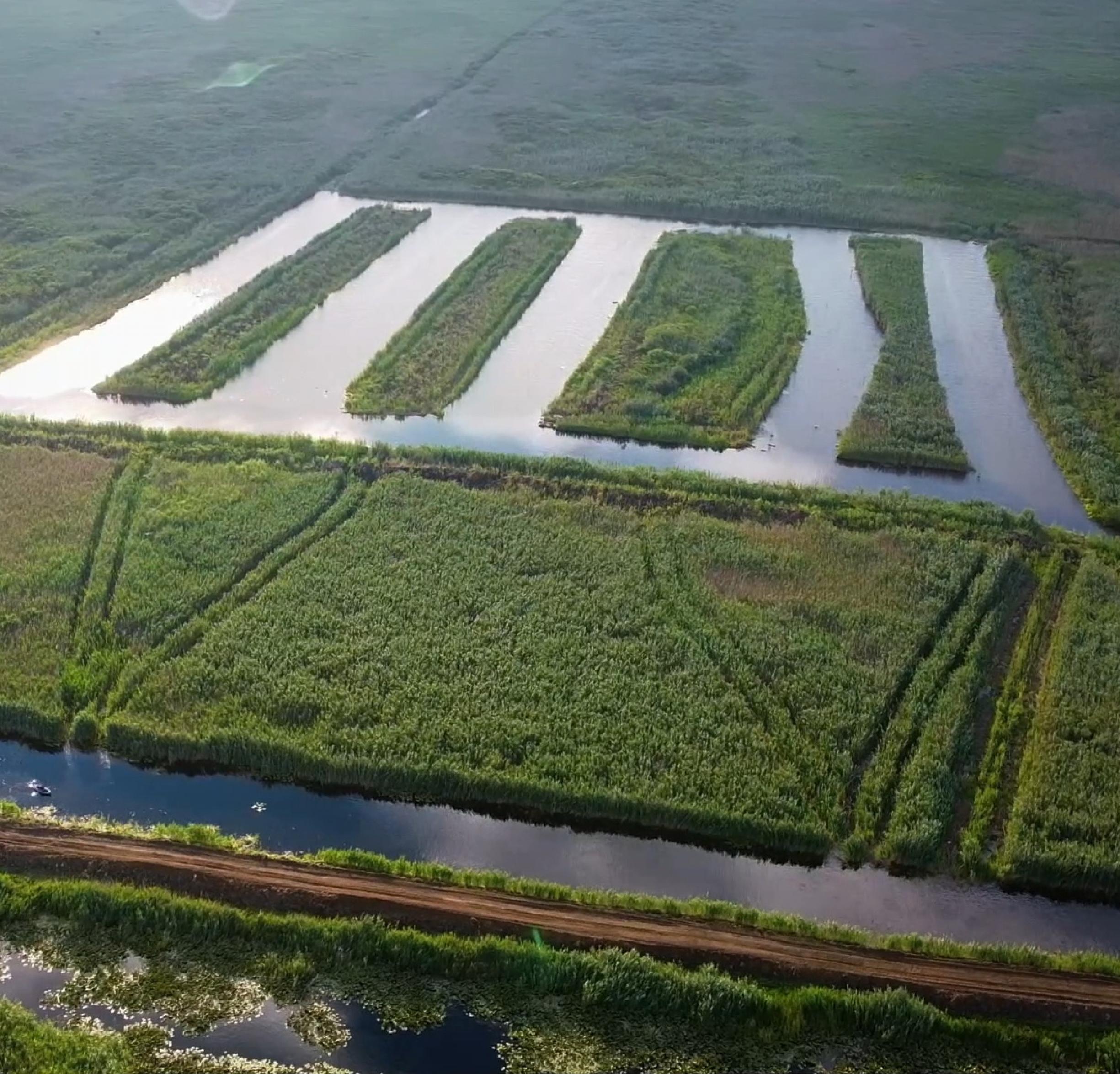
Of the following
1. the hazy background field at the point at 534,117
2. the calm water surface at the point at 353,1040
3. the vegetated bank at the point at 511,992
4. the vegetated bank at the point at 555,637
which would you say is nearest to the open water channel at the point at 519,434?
the calm water surface at the point at 353,1040

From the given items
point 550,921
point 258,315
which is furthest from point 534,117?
point 550,921

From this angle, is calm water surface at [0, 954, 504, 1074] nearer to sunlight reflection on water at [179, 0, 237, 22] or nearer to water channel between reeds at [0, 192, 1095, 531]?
water channel between reeds at [0, 192, 1095, 531]

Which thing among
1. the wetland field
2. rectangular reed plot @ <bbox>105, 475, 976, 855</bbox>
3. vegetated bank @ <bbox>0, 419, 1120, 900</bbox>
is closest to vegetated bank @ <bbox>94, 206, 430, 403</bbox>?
the wetland field

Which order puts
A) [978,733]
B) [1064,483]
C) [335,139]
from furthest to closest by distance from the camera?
[335,139] < [1064,483] < [978,733]

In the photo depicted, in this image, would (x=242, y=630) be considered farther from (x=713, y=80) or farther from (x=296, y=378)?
(x=713, y=80)

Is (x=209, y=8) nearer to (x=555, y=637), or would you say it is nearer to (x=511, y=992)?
(x=555, y=637)

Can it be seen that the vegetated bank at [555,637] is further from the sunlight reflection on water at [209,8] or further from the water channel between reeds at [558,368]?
the sunlight reflection on water at [209,8]

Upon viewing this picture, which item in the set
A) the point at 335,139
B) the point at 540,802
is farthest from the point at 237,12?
the point at 540,802
